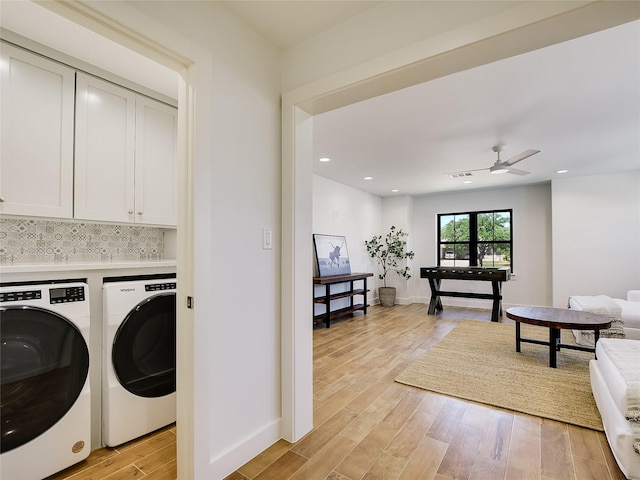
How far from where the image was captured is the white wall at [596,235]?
16.7 ft

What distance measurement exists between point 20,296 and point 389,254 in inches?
251

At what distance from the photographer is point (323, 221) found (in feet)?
18.2

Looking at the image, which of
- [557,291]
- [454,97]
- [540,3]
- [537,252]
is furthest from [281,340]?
[537,252]

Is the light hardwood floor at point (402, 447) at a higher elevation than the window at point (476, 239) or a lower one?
lower

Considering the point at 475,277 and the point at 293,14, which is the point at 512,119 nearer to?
the point at 293,14

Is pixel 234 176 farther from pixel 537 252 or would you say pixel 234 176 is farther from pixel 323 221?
pixel 537 252

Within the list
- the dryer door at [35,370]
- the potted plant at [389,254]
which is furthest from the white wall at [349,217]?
the dryer door at [35,370]

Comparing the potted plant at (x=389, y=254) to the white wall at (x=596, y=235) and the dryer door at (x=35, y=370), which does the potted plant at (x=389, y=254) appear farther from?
the dryer door at (x=35, y=370)

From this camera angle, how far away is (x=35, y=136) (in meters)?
1.74

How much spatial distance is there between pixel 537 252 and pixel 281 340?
19.9ft

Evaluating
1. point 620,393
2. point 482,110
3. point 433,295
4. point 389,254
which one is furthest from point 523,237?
point 620,393

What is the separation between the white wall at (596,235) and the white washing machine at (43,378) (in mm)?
6558

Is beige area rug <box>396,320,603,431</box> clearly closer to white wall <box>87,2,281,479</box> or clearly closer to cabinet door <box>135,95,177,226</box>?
white wall <box>87,2,281,479</box>

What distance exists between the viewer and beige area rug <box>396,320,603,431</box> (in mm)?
2367
